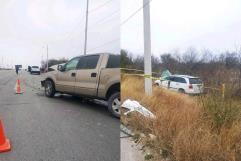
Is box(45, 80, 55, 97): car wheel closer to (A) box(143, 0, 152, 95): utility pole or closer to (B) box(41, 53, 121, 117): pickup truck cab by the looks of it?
(B) box(41, 53, 121, 117): pickup truck cab

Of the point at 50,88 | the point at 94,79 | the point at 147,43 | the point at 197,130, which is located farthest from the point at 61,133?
the point at 147,43

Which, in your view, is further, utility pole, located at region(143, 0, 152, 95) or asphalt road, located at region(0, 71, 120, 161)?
utility pole, located at region(143, 0, 152, 95)

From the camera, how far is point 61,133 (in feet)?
12.5

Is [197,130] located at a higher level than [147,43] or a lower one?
lower

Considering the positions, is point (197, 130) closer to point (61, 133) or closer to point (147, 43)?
point (61, 133)

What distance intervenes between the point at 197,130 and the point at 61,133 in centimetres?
183

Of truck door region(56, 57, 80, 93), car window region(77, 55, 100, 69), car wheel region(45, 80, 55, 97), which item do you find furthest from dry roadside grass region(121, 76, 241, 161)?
car wheel region(45, 80, 55, 97)

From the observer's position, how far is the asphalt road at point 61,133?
9.87 feet

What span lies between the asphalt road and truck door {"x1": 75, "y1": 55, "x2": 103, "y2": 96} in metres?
0.47

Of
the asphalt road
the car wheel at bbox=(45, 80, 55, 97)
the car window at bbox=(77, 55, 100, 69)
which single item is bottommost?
the asphalt road

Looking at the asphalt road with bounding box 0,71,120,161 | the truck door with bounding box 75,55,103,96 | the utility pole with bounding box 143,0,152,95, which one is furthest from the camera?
the utility pole with bounding box 143,0,152,95

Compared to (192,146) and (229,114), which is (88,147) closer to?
(192,146)

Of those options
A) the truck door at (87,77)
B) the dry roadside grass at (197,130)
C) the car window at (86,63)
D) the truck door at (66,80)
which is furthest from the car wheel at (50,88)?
the dry roadside grass at (197,130)

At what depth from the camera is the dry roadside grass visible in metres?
2.87
